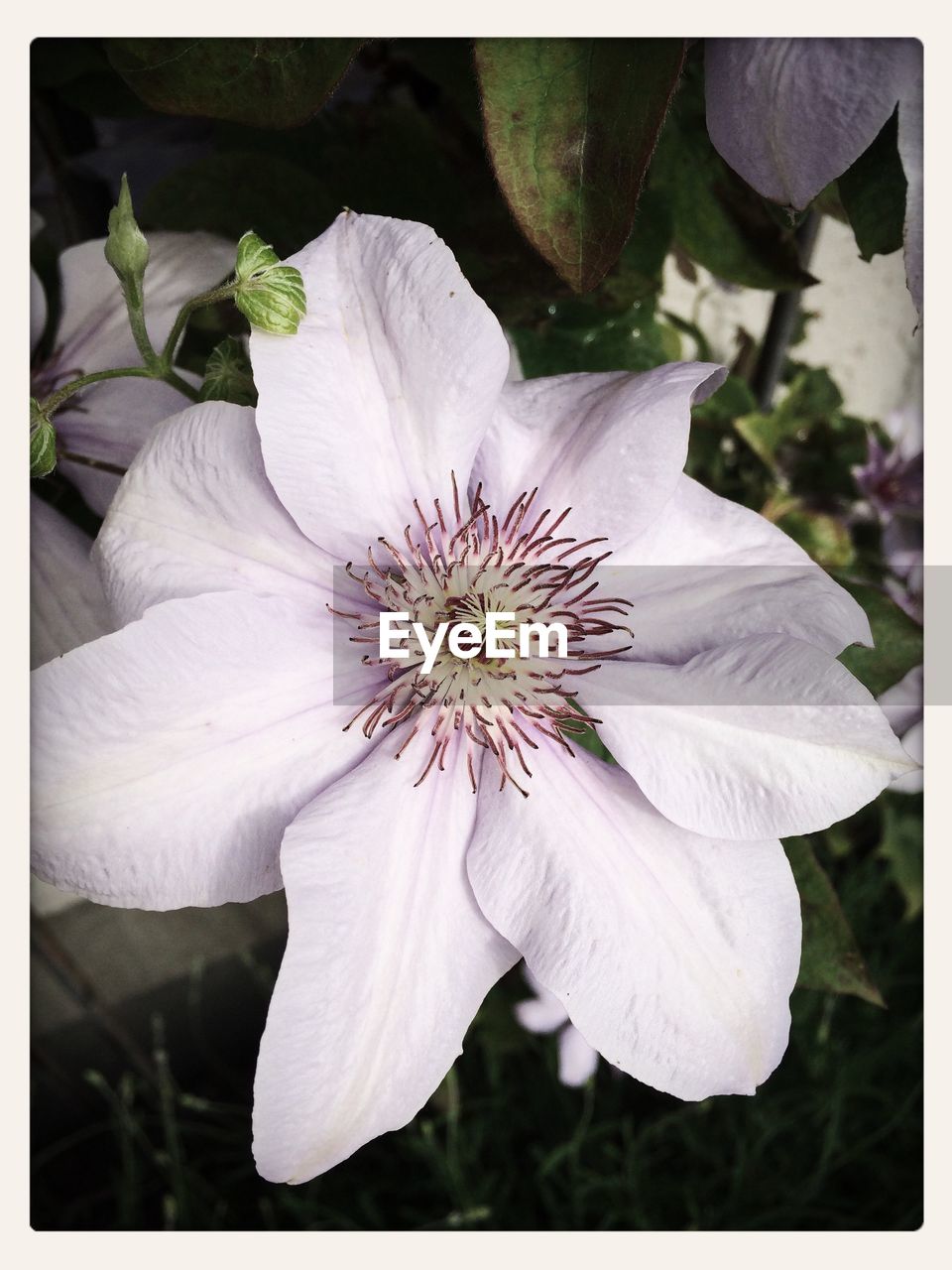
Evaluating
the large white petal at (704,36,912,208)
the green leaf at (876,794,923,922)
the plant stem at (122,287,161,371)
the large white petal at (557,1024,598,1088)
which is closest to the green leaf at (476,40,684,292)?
the large white petal at (704,36,912,208)

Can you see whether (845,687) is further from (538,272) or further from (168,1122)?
(168,1122)

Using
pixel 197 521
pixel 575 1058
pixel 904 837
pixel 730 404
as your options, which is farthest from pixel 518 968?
pixel 197 521

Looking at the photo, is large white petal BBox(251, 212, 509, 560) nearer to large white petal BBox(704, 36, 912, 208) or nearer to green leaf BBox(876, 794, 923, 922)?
large white petal BBox(704, 36, 912, 208)

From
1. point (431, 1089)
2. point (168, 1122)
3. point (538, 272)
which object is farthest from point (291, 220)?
point (168, 1122)

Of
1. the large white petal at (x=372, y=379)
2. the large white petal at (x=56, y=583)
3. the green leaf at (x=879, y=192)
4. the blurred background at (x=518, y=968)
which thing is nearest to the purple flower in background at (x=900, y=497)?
the blurred background at (x=518, y=968)

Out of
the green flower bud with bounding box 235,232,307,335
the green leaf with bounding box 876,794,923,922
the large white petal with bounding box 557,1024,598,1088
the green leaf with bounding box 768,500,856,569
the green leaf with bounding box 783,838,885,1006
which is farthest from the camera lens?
the large white petal with bounding box 557,1024,598,1088

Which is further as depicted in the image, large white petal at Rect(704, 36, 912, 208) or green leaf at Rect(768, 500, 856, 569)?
green leaf at Rect(768, 500, 856, 569)
